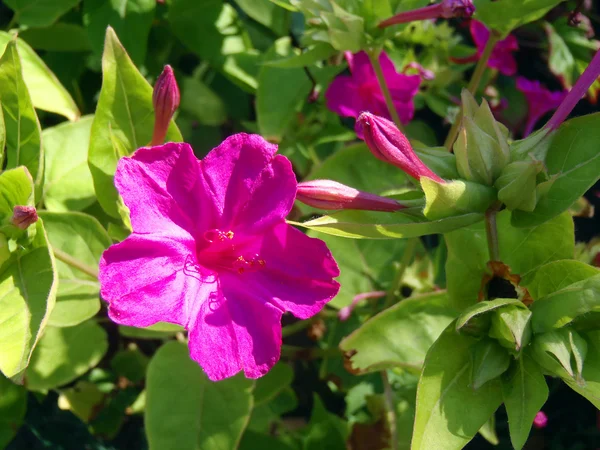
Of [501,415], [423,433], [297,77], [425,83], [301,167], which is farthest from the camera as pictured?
[501,415]

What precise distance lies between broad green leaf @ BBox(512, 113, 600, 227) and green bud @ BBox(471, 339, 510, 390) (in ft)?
0.62

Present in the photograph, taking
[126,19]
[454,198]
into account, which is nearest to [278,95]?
[126,19]

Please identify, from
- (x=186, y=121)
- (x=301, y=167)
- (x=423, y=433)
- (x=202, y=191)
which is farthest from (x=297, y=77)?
(x=423, y=433)

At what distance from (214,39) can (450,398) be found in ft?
3.19

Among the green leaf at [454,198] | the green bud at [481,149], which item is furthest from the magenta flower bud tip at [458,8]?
the green leaf at [454,198]

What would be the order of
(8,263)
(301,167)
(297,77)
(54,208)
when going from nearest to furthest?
(8,263)
(54,208)
(297,77)
(301,167)

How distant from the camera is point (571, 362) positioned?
0.96 metres

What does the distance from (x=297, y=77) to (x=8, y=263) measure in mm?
749

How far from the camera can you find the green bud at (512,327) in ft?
2.98

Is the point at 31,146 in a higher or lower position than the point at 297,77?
higher

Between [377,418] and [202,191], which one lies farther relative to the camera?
[377,418]

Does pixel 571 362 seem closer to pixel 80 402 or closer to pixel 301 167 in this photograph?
pixel 301 167

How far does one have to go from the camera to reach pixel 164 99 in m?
1.02

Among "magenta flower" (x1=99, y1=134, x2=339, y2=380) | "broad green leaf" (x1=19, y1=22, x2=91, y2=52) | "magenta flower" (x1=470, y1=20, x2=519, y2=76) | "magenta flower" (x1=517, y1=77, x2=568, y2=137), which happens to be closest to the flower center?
"magenta flower" (x1=99, y1=134, x2=339, y2=380)
